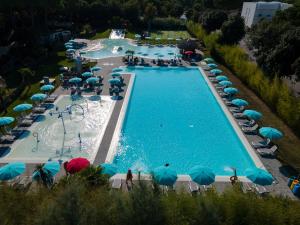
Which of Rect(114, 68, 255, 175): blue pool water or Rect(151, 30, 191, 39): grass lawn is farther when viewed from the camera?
Rect(151, 30, 191, 39): grass lawn

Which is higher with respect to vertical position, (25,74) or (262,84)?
(262,84)

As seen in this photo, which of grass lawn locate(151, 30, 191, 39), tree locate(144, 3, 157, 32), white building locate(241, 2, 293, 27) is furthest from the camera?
tree locate(144, 3, 157, 32)

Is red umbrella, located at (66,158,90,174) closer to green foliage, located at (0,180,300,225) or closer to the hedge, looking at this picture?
green foliage, located at (0,180,300,225)

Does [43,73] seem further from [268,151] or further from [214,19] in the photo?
[214,19]

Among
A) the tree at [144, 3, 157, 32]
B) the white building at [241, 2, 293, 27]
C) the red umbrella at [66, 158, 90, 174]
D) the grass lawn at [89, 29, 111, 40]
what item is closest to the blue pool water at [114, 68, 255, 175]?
the red umbrella at [66, 158, 90, 174]

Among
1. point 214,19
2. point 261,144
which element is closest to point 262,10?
point 214,19

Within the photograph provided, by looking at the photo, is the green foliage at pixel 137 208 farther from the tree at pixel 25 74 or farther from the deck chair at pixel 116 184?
the tree at pixel 25 74

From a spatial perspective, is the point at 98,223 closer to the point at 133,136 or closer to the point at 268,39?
the point at 133,136
